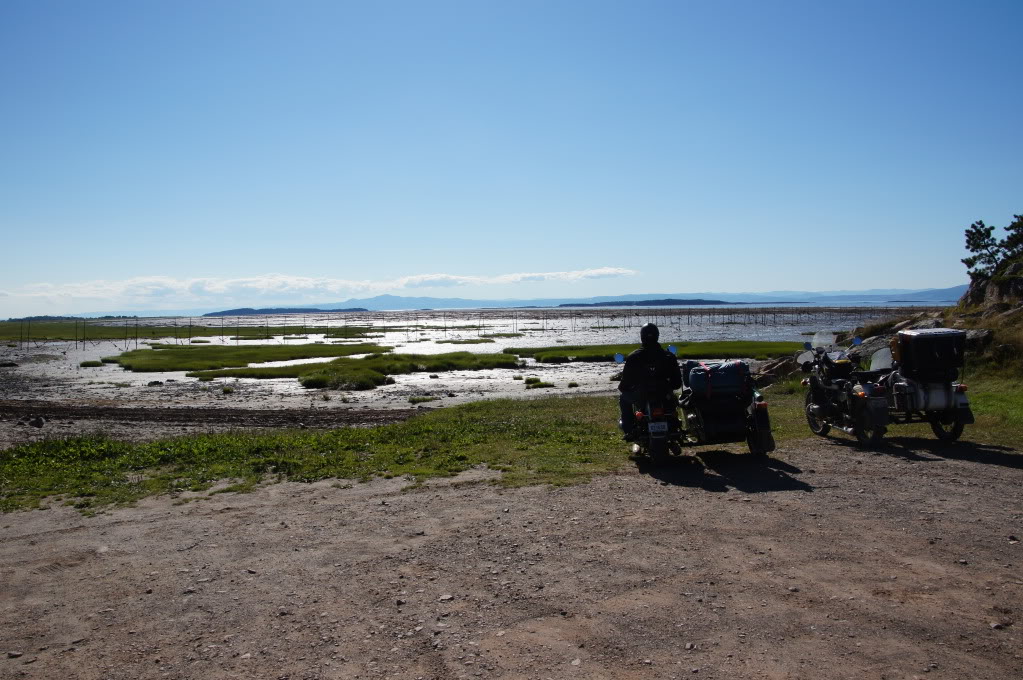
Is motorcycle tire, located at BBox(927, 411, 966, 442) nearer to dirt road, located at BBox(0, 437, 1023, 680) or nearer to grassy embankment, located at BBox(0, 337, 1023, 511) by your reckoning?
grassy embankment, located at BBox(0, 337, 1023, 511)

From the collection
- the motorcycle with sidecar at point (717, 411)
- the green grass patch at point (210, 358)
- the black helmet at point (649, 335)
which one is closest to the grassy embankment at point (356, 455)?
the motorcycle with sidecar at point (717, 411)

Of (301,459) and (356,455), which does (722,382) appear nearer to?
(356,455)

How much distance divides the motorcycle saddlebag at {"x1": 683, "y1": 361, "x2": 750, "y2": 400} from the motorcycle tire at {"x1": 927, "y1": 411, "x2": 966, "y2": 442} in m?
3.80

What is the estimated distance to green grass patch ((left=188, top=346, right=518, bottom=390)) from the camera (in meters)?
41.7

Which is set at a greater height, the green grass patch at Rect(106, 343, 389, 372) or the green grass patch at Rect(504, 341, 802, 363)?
the green grass patch at Rect(106, 343, 389, 372)

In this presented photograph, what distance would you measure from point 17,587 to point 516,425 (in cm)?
1110

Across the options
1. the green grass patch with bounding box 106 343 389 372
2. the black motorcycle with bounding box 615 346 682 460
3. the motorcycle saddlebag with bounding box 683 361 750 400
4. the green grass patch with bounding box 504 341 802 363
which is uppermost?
the motorcycle saddlebag with bounding box 683 361 750 400

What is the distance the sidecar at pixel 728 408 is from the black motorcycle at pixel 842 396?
2.19 meters

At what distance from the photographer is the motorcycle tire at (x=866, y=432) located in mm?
12258

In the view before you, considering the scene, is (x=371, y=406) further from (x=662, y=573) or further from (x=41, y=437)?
(x=662, y=573)

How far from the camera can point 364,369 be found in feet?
156

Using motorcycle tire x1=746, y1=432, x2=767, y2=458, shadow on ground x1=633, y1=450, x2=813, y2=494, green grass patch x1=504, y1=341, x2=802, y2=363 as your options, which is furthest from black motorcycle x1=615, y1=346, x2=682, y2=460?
green grass patch x1=504, y1=341, x2=802, y2=363

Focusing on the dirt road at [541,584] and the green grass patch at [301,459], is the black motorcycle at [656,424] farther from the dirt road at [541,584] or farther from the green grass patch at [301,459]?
the dirt road at [541,584]

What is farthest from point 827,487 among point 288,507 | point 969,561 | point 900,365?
point 288,507
